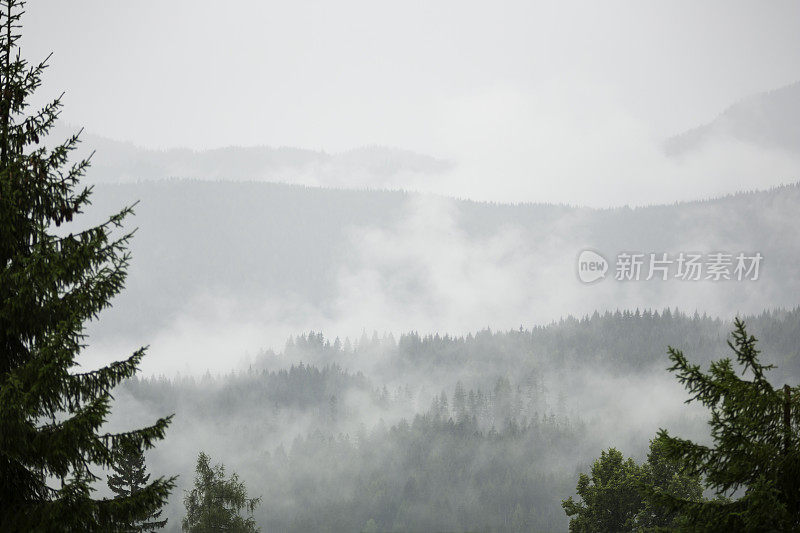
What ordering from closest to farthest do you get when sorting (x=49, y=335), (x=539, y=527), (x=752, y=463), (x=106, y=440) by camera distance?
(x=49, y=335)
(x=106, y=440)
(x=752, y=463)
(x=539, y=527)

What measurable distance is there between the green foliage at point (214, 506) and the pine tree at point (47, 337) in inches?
914

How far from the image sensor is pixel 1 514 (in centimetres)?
951

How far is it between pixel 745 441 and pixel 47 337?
33.4ft

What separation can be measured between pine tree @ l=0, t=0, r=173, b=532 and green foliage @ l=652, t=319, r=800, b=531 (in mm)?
8214

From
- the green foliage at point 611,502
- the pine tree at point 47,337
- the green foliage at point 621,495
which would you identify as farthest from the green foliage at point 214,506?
the pine tree at point 47,337

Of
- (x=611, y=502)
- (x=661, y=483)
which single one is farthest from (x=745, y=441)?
(x=611, y=502)

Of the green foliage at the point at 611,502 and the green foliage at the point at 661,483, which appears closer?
the green foliage at the point at 661,483

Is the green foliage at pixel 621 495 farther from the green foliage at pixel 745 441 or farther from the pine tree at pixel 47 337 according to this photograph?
the pine tree at pixel 47 337

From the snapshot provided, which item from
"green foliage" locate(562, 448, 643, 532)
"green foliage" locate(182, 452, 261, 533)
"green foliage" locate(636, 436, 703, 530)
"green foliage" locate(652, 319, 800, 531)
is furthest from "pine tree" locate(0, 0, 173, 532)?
"green foliage" locate(562, 448, 643, 532)

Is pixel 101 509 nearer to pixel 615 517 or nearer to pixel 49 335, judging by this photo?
pixel 49 335

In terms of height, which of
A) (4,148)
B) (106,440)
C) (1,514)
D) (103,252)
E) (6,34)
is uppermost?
(6,34)

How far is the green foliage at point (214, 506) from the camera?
3197 cm

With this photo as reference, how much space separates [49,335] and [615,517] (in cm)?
3051

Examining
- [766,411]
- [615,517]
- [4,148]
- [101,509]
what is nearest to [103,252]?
[4,148]
